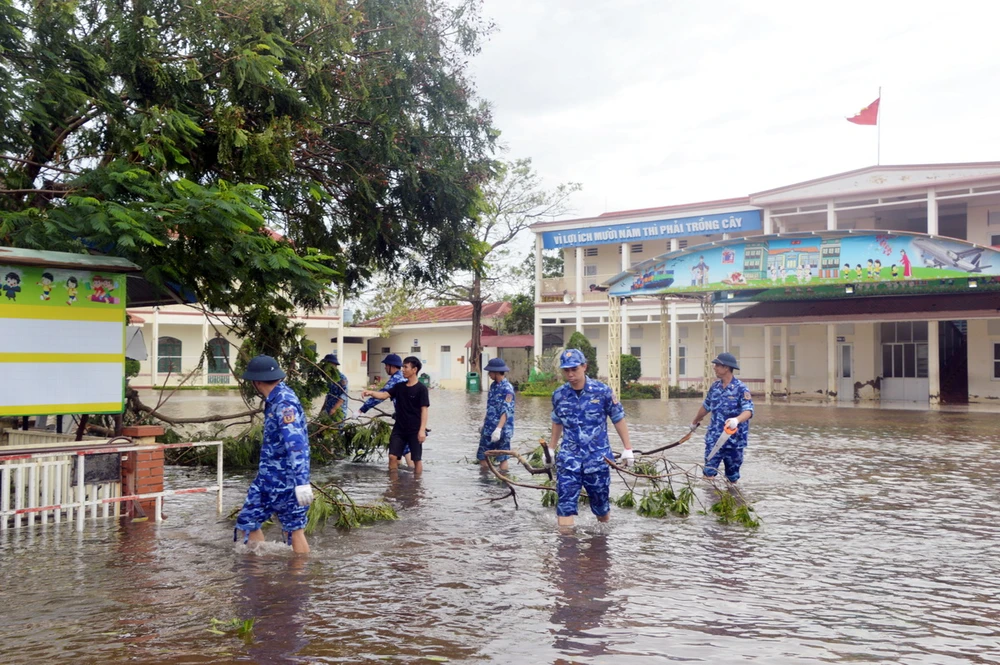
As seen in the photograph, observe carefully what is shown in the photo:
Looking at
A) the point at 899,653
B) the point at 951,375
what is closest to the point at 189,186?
the point at 899,653

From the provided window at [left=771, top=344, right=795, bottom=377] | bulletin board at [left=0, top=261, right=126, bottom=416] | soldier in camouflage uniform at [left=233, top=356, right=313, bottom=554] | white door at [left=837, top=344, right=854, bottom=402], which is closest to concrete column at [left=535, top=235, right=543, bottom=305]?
window at [left=771, top=344, right=795, bottom=377]

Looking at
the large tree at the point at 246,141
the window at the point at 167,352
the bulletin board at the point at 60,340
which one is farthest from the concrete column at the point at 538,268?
the bulletin board at the point at 60,340

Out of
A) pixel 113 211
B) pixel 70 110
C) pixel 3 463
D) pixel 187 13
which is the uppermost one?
pixel 187 13

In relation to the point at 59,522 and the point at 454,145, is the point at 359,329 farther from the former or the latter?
the point at 59,522

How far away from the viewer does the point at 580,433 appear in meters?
8.30

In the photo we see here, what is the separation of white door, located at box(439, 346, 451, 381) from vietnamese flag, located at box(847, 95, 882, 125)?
26.7 meters

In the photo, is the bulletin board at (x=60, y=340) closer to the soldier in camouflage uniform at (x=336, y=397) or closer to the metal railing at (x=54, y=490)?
the metal railing at (x=54, y=490)

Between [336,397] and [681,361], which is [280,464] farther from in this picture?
[681,361]

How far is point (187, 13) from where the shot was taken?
1133cm

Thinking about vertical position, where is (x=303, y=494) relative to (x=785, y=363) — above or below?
below

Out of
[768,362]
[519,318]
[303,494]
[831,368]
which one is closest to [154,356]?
[519,318]

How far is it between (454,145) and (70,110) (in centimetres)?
627

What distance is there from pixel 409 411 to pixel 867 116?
25422mm

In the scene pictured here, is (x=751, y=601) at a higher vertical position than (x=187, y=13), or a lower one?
lower
